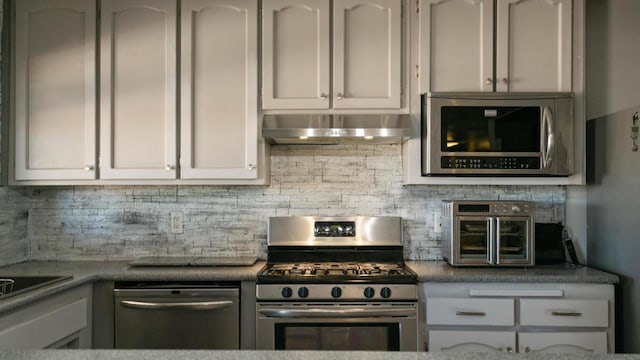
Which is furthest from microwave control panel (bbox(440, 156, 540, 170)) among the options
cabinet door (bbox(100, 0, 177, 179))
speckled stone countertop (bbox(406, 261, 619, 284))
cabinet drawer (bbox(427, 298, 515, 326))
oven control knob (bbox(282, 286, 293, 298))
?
cabinet door (bbox(100, 0, 177, 179))

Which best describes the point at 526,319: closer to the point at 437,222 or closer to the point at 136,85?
the point at 437,222

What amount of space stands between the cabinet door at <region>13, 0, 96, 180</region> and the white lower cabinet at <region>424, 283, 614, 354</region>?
220 centimetres

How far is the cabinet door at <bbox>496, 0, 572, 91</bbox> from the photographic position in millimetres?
2383

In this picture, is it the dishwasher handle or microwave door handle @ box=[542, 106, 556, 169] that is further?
microwave door handle @ box=[542, 106, 556, 169]

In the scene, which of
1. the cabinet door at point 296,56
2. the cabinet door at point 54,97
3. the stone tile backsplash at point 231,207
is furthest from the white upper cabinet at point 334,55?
the cabinet door at point 54,97

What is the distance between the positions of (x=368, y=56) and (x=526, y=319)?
1.64 m

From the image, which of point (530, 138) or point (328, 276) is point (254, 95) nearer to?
point (328, 276)

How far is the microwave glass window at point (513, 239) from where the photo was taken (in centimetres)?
239

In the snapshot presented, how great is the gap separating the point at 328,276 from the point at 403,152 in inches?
38.5

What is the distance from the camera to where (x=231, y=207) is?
276 cm

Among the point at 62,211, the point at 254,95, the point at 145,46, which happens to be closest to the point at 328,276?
the point at 254,95

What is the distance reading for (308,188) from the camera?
2.76 meters

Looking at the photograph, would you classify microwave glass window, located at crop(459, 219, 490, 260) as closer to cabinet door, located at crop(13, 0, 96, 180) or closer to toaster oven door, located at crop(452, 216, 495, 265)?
toaster oven door, located at crop(452, 216, 495, 265)

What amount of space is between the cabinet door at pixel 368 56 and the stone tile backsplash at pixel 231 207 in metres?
0.43
